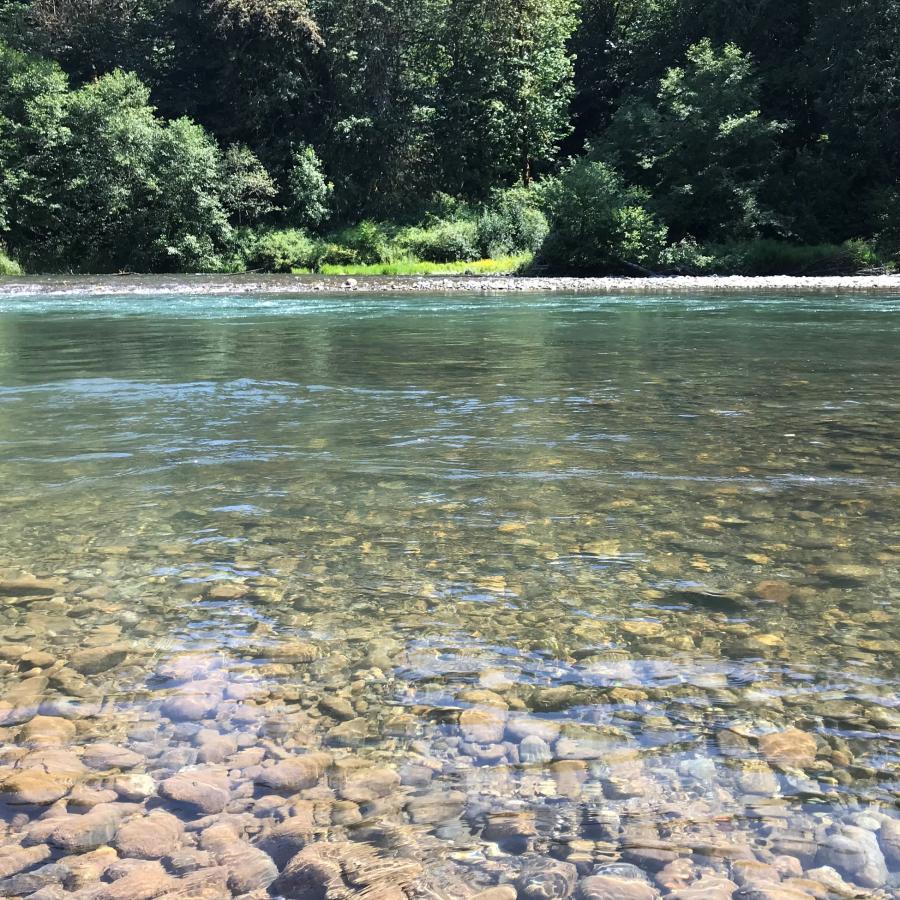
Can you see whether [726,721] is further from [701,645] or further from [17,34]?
[17,34]

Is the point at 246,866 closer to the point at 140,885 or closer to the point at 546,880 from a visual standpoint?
the point at 140,885

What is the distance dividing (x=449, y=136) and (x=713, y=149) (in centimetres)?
1583

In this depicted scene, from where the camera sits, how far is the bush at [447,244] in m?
36.5

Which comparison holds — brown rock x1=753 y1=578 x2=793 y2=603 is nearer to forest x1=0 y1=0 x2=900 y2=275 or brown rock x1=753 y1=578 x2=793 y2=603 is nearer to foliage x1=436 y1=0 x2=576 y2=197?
forest x1=0 y1=0 x2=900 y2=275

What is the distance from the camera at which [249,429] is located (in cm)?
690

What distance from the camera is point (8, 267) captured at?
112ft

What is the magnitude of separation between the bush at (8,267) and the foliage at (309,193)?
12.6m

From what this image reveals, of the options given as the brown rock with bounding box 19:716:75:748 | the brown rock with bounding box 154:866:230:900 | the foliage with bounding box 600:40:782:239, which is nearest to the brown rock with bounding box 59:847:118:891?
the brown rock with bounding box 154:866:230:900

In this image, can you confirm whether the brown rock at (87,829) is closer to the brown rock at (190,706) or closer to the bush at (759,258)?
the brown rock at (190,706)

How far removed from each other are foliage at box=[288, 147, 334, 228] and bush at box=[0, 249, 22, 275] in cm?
1261

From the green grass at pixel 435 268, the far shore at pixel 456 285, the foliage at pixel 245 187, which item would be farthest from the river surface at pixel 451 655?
the foliage at pixel 245 187

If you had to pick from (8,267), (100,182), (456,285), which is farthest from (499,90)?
(8,267)

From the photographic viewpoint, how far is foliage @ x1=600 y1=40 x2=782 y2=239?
3197cm

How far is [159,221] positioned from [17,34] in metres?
15.4
